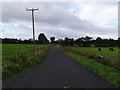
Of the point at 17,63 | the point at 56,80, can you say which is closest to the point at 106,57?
the point at 17,63

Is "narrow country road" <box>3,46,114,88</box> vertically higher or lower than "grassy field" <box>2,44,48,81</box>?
lower

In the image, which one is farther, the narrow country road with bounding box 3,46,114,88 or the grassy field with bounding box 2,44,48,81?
the grassy field with bounding box 2,44,48,81

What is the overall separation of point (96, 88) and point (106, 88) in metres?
0.45

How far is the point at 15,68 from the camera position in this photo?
10.1 metres

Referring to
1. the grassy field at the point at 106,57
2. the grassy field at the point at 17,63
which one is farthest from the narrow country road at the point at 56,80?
the grassy field at the point at 106,57

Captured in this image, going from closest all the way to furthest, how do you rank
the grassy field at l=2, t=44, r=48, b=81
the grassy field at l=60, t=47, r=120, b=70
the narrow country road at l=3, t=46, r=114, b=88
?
the narrow country road at l=3, t=46, r=114, b=88
the grassy field at l=2, t=44, r=48, b=81
the grassy field at l=60, t=47, r=120, b=70

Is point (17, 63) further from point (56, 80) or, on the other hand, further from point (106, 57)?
point (106, 57)

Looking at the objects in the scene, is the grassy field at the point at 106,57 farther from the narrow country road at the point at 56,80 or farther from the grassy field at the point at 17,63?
the grassy field at the point at 17,63

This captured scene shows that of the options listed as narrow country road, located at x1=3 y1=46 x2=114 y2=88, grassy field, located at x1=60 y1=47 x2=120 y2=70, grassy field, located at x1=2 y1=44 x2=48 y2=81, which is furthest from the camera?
grassy field, located at x1=60 y1=47 x2=120 y2=70

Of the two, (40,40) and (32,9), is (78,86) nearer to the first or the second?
(32,9)

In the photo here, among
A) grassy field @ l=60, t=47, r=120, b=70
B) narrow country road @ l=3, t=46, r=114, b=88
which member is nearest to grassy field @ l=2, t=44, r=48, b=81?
narrow country road @ l=3, t=46, r=114, b=88

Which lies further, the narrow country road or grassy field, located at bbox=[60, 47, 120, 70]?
grassy field, located at bbox=[60, 47, 120, 70]

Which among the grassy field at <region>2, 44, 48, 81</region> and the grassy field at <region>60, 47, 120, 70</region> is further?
the grassy field at <region>60, 47, 120, 70</region>

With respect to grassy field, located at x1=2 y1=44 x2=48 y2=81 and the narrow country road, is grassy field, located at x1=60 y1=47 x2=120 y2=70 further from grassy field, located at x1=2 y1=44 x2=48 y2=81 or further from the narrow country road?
grassy field, located at x1=2 y1=44 x2=48 y2=81
